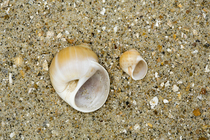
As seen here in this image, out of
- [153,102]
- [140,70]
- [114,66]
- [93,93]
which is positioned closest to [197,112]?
[153,102]

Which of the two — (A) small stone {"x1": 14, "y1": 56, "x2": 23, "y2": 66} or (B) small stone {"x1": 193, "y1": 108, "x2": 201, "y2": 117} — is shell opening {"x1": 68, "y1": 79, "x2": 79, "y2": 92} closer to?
(A) small stone {"x1": 14, "y1": 56, "x2": 23, "y2": 66}

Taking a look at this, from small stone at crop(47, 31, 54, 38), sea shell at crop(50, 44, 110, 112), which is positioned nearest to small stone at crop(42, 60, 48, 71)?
sea shell at crop(50, 44, 110, 112)

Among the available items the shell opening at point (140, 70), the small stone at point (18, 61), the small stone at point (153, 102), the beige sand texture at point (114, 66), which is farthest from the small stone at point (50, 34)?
the small stone at point (153, 102)

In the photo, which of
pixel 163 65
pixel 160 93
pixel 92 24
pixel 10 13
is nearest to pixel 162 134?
pixel 160 93

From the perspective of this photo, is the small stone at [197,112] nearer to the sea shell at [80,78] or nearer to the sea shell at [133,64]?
the sea shell at [133,64]

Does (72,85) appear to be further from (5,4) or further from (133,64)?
(5,4)

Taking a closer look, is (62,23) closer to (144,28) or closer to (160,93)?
(144,28)

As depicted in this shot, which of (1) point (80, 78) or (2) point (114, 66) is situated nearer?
(1) point (80, 78)
